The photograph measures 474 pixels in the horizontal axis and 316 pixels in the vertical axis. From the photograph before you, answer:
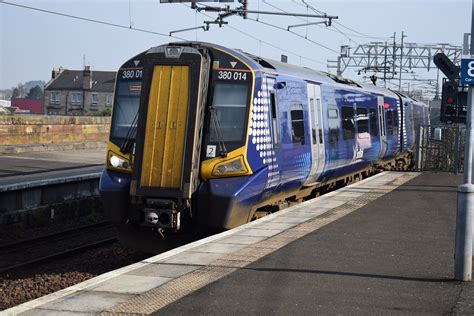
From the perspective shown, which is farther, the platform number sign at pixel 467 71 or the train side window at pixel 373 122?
the train side window at pixel 373 122

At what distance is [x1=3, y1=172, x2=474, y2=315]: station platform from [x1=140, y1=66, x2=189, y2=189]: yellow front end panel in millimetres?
1194

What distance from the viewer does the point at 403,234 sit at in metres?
9.95

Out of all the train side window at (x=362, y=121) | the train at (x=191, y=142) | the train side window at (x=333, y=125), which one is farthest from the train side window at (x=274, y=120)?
the train side window at (x=362, y=121)

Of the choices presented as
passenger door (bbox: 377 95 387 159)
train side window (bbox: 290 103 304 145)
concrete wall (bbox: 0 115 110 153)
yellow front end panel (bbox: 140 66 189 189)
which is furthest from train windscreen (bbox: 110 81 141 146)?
concrete wall (bbox: 0 115 110 153)

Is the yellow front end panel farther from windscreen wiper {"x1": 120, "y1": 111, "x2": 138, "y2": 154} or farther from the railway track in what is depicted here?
the railway track

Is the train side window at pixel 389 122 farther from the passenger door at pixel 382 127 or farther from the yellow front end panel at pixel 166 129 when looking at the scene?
the yellow front end panel at pixel 166 129

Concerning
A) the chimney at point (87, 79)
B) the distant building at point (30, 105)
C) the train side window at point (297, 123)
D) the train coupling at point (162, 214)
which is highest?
the chimney at point (87, 79)

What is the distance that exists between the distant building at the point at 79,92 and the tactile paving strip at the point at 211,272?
73.2 meters

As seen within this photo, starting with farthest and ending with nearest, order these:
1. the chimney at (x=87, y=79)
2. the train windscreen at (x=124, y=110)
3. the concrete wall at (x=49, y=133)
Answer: the chimney at (x=87, y=79) → the concrete wall at (x=49, y=133) → the train windscreen at (x=124, y=110)

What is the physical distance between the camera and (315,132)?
1329 centimetres

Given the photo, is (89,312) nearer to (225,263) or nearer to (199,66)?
(225,263)

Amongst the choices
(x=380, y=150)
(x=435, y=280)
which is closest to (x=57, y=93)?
(x=380, y=150)

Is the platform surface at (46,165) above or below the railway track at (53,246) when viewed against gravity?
above

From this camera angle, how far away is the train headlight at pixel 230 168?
31.7 ft
